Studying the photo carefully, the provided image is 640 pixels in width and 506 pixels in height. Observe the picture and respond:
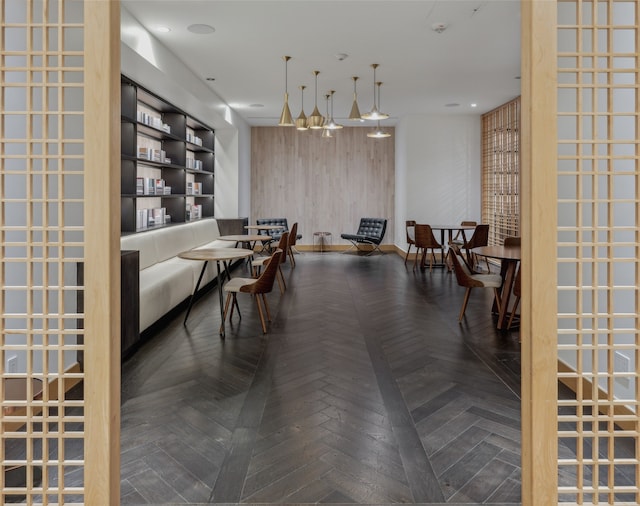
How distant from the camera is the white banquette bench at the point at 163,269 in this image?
Result: 175 inches

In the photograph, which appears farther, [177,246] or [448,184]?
[448,184]

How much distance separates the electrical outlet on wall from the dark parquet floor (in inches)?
25.6

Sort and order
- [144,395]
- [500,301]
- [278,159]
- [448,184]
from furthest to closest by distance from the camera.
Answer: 1. [278,159]
2. [448,184]
3. [500,301]
4. [144,395]

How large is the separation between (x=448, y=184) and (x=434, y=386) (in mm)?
8010

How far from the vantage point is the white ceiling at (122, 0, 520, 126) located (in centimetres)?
467

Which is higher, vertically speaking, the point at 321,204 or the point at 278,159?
the point at 278,159

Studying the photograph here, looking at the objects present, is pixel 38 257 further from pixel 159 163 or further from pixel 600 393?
pixel 159 163

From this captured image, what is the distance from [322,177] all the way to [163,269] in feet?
23.4

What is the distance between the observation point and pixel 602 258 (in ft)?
5.02

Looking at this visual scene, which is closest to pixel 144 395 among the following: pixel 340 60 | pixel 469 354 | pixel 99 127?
pixel 99 127

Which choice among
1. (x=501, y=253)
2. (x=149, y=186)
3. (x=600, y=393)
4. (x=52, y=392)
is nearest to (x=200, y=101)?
(x=149, y=186)

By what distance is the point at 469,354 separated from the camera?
385 centimetres

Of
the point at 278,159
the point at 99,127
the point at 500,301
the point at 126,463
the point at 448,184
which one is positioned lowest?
the point at 126,463

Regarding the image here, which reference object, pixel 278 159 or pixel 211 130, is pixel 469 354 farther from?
pixel 278 159
